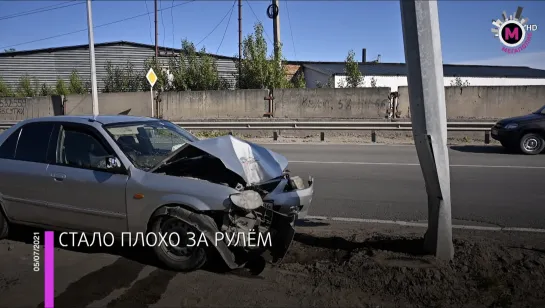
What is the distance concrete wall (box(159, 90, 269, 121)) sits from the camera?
24.4 meters

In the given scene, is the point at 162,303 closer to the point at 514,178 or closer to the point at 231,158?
the point at 231,158

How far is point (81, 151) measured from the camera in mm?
4754

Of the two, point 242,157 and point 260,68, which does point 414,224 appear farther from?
point 260,68

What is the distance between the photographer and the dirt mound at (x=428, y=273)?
3717 mm

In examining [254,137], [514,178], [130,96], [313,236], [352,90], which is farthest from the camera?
[130,96]

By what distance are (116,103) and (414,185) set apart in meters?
22.7

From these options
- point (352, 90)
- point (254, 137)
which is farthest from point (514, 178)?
point (352, 90)

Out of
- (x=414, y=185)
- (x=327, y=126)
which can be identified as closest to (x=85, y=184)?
(x=414, y=185)

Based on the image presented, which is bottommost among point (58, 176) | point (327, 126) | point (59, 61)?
point (58, 176)

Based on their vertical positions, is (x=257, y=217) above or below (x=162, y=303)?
above

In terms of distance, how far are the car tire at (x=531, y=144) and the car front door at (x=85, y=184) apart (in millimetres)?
12675

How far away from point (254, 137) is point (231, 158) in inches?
620

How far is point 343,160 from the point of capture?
12523mm


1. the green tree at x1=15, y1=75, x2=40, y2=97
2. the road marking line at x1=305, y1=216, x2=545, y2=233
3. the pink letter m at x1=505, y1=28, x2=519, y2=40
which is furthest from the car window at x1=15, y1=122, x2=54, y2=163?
the green tree at x1=15, y1=75, x2=40, y2=97
